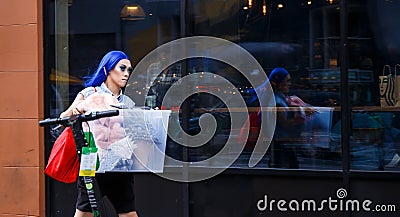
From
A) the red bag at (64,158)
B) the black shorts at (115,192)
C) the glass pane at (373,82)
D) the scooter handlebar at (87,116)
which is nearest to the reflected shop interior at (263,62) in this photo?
the glass pane at (373,82)

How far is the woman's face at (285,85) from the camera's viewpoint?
6285mm

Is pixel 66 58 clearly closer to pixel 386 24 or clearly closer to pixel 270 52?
pixel 270 52

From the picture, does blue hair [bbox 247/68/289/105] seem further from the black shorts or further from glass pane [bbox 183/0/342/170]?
the black shorts

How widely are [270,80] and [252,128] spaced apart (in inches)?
19.9

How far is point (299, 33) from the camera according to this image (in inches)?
245

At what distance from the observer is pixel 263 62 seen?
634 centimetres

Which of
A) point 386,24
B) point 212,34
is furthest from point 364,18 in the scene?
point 212,34

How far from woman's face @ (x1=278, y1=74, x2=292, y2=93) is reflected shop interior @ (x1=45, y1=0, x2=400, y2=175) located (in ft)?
0.18

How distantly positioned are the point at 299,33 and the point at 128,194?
2.37 metres

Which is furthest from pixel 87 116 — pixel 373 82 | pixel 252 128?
pixel 373 82

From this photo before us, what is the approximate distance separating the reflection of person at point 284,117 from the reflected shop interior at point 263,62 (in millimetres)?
19

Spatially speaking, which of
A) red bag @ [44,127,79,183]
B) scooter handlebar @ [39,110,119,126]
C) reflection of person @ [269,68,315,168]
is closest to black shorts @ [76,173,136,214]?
red bag @ [44,127,79,183]

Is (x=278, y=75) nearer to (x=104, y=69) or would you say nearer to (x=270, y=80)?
(x=270, y=80)

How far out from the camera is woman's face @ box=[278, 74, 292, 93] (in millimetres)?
6285
